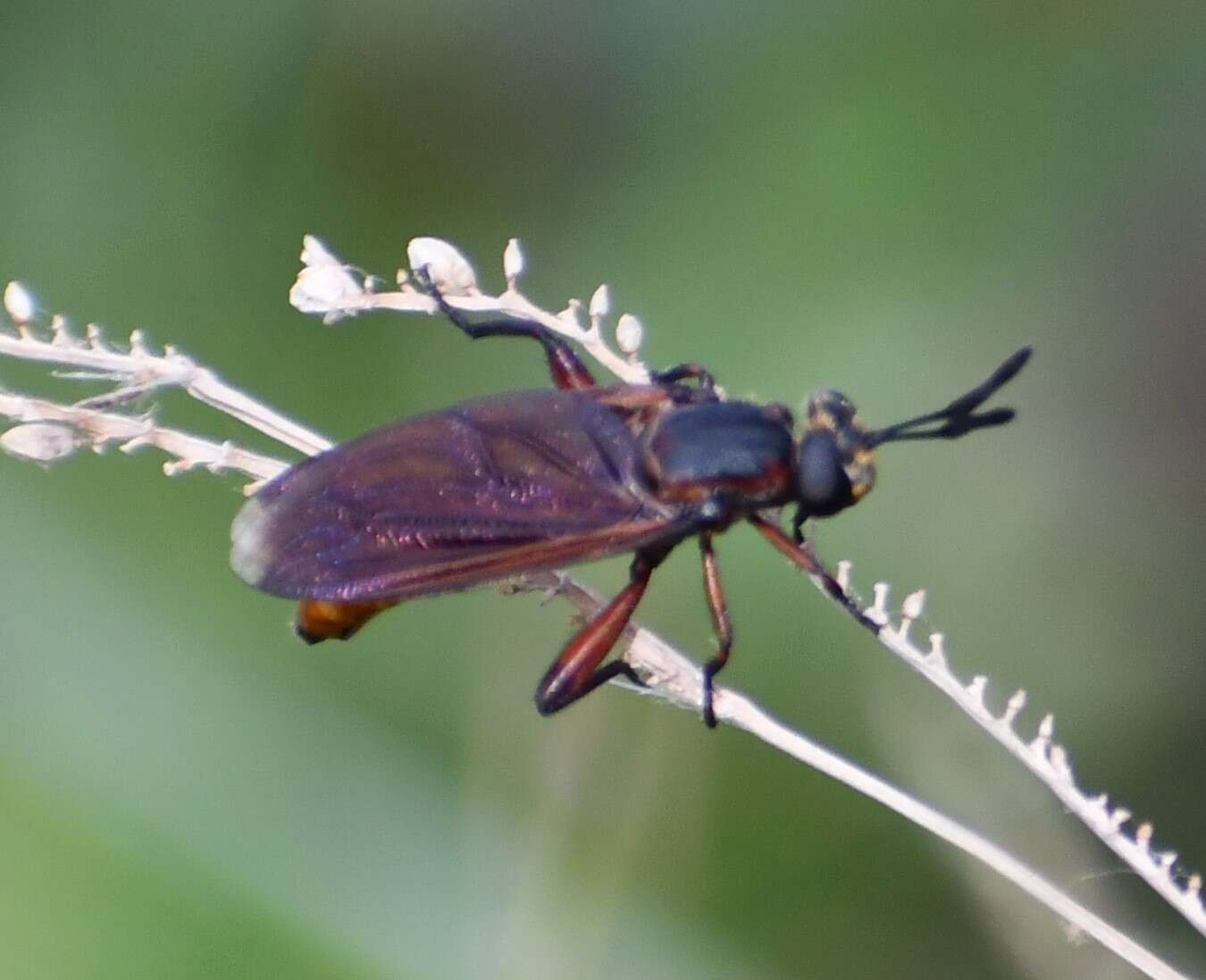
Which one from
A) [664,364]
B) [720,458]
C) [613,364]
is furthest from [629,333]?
[664,364]

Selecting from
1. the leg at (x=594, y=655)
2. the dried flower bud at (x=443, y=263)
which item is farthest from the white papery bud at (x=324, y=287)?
the leg at (x=594, y=655)

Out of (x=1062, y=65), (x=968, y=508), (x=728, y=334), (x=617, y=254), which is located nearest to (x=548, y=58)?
(x=617, y=254)

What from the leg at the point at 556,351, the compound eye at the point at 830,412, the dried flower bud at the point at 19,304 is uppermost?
the compound eye at the point at 830,412

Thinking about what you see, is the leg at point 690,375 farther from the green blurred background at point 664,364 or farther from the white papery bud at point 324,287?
the white papery bud at point 324,287

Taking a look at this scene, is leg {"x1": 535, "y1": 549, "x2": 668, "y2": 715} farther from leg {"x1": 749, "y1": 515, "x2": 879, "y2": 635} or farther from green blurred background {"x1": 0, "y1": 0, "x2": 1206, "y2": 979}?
green blurred background {"x1": 0, "y1": 0, "x2": 1206, "y2": 979}

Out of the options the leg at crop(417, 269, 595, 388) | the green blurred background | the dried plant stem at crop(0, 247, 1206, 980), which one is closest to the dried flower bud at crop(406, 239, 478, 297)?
the dried plant stem at crop(0, 247, 1206, 980)

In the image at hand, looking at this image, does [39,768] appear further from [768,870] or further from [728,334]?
[728,334]

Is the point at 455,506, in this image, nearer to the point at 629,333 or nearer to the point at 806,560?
the point at 629,333
